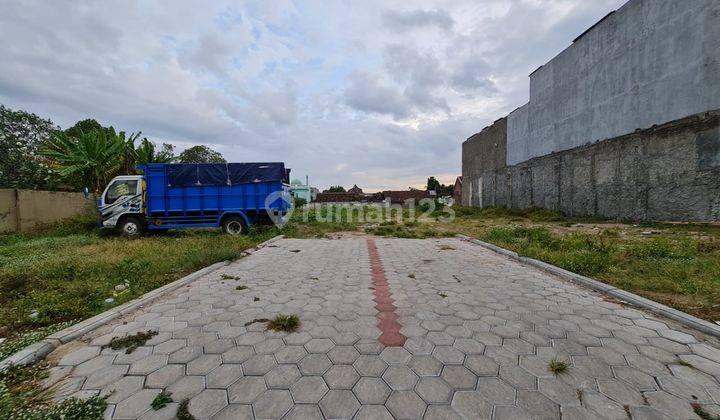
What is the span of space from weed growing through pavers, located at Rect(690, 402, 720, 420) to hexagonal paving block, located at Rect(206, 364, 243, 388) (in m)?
3.17

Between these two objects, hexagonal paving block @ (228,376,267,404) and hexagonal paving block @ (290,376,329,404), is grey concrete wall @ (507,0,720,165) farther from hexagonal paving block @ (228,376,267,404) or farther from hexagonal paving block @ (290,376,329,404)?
hexagonal paving block @ (228,376,267,404)

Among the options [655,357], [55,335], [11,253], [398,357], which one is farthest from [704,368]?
[11,253]

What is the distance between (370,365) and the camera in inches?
98.8

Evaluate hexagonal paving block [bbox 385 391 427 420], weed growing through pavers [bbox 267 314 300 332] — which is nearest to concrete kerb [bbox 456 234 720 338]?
hexagonal paving block [bbox 385 391 427 420]

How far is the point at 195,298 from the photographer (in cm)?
428

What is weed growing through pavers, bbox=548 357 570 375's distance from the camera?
239 centimetres

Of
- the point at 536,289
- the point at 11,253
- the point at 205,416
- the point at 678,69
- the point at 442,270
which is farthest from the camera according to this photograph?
the point at 678,69

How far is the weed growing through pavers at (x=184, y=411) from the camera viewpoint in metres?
1.92

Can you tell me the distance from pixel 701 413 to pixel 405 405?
1.90 meters

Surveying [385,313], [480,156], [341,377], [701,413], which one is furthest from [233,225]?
[480,156]

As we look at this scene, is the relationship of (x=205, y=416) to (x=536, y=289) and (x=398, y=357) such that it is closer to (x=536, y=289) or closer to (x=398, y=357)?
(x=398, y=357)

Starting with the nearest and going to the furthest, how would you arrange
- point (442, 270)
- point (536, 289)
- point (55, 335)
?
point (55, 335), point (536, 289), point (442, 270)

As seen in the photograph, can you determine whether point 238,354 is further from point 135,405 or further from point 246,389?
point 135,405

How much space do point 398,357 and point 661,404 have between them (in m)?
1.81
